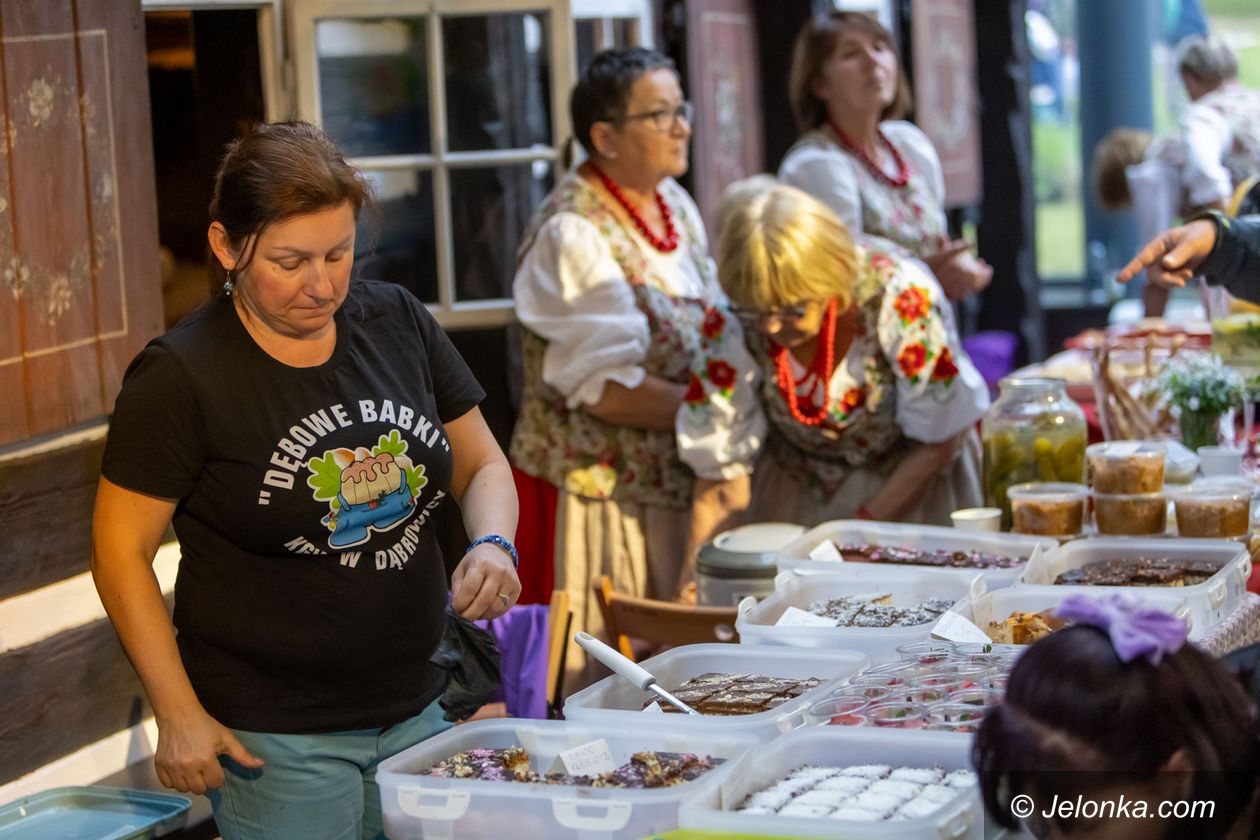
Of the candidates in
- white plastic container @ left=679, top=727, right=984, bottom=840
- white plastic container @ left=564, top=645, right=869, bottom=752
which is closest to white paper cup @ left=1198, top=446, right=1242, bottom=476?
white plastic container @ left=564, top=645, right=869, bottom=752

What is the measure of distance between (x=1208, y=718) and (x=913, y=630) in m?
0.88

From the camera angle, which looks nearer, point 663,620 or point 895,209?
point 663,620

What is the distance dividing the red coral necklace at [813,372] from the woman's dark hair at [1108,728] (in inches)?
73.9

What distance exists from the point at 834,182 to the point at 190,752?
9.79 ft

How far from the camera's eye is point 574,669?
412cm

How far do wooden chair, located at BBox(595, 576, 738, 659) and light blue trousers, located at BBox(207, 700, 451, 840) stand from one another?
2.89 ft

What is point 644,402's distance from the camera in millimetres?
3961

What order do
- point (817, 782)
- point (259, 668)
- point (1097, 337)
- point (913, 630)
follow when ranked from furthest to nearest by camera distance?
1. point (1097, 337)
2. point (913, 630)
3. point (259, 668)
4. point (817, 782)

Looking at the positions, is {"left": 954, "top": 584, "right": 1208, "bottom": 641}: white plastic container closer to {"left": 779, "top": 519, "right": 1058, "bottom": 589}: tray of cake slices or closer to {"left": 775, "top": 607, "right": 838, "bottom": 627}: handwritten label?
{"left": 779, "top": 519, "right": 1058, "bottom": 589}: tray of cake slices

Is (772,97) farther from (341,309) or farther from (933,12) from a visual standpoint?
(341,309)

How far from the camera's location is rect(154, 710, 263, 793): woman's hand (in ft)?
6.97

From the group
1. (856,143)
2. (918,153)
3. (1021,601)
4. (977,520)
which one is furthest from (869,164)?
(1021,601)

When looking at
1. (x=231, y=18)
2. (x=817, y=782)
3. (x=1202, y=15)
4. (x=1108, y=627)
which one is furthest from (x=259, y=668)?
(x=1202, y=15)

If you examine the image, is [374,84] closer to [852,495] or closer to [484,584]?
[852,495]
